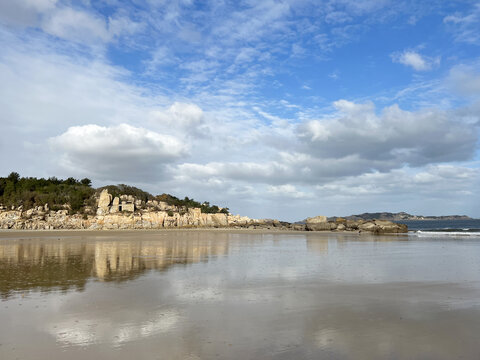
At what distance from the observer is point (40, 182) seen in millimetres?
93188

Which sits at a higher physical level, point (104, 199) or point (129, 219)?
point (104, 199)

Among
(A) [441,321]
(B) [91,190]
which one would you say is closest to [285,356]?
(A) [441,321]

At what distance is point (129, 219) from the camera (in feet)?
268

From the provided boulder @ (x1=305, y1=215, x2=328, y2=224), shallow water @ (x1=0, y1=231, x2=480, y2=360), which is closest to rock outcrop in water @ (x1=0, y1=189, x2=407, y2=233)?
boulder @ (x1=305, y1=215, x2=328, y2=224)

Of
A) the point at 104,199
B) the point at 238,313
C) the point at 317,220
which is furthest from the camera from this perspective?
the point at 317,220

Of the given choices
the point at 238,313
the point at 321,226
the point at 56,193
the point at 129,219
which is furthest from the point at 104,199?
the point at 238,313

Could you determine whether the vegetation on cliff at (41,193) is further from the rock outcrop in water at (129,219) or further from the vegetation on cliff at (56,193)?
the rock outcrop in water at (129,219)

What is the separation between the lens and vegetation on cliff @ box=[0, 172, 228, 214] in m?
81.0

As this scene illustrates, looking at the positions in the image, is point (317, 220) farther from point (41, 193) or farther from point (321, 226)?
point (41, 193)

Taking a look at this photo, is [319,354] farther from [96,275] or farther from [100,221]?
[100,221]

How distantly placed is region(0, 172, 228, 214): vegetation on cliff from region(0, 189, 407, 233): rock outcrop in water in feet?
7.71

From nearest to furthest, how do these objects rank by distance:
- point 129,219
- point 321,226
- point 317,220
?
point 129,219
point 321,226
point 317,220

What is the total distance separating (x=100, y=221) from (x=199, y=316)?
76.4 m

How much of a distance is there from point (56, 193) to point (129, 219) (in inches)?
860
